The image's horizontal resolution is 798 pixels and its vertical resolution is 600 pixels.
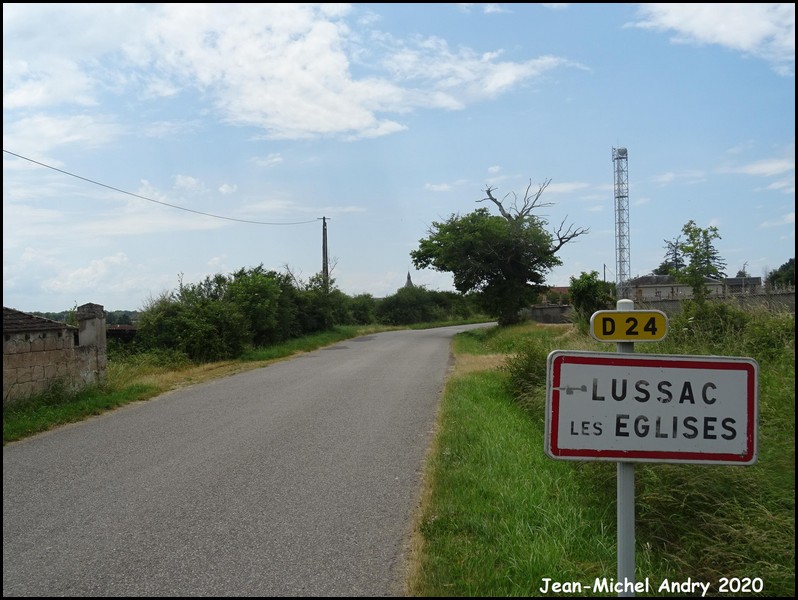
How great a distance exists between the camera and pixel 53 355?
12258 mm

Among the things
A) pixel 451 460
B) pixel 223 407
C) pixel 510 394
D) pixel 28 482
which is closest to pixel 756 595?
pixel 451 460

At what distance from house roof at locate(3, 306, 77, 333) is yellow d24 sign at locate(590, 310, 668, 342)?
10.8 metres

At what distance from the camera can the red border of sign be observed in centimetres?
297

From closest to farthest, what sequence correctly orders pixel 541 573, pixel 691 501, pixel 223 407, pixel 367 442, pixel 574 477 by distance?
pixel 541 573 → pixel 691 501 → pixel 574 477 → pixel 367 442 → pixel 223 407

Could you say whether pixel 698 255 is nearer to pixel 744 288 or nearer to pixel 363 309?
pixel 744 288

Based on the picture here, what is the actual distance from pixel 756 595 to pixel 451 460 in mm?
3877

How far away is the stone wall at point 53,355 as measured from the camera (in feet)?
36.5

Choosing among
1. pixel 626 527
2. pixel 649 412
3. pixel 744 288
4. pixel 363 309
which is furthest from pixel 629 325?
pixel 363 309

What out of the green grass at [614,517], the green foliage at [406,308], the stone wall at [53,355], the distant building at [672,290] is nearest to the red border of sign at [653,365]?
the green grass at [614,517]

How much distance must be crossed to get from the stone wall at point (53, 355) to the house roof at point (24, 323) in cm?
2

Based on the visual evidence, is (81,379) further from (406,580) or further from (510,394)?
(406,580)

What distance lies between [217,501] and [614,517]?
3.34 meters

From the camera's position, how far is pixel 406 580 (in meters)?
4.27

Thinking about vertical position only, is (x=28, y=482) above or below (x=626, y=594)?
below
